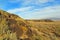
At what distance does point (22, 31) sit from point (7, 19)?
217 centimetres

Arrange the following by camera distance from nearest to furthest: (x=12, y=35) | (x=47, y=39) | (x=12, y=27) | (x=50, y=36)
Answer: (x=12, y=35) → (x=12, y=27) → (x=47, y=39) → (x=50, y=36)

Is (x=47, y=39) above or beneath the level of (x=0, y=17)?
beneath

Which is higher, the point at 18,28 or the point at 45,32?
the point at 18,28

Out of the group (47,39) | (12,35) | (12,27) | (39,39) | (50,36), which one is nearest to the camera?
(12,35)

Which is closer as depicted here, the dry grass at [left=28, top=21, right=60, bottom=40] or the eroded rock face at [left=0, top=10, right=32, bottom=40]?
the eroded rock face at [left=0, top=10, right=32, bottom=40]

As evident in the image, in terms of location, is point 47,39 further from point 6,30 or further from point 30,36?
point 6,30

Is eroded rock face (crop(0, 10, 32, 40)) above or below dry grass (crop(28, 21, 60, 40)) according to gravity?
above

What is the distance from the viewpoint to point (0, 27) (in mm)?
21844

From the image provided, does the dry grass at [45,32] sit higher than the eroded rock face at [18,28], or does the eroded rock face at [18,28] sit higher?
the eroded rock face at [18,28]

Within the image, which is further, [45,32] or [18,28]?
[45,32]

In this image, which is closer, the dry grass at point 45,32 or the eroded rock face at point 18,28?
the eroded rock face at point 18,28

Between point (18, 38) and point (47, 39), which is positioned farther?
point (47, 39)

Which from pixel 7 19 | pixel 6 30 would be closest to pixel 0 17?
pixel 7 19

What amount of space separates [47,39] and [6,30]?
621 centimetres
